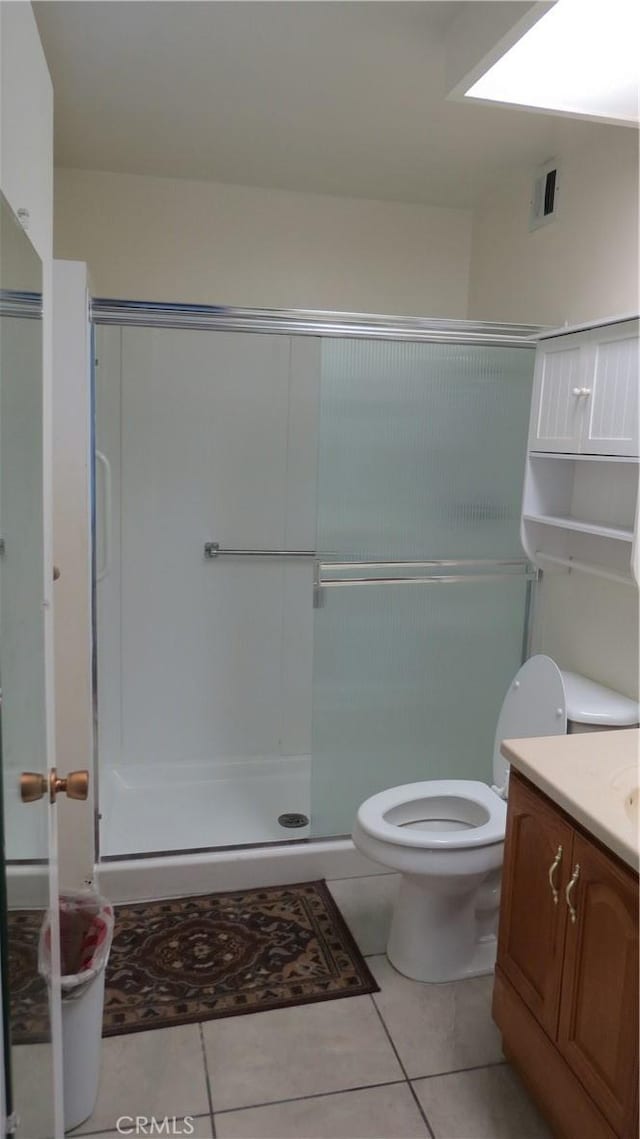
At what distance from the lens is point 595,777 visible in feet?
5.27

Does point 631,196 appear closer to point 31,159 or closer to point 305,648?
point 31,159

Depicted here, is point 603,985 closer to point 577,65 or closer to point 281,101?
point 577,65

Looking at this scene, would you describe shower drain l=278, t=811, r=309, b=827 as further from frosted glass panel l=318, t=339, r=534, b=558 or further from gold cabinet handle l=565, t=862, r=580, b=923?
gold cabinet handle l=565, t=862, r=580, b=923

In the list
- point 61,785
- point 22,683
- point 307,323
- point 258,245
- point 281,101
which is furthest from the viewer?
point 258,245

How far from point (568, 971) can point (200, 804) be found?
1809 mm

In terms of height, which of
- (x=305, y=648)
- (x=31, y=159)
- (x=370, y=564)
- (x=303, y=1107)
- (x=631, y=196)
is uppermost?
(x=631, y=196)

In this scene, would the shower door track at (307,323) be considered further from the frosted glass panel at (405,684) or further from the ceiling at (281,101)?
the frosted glass panel at (405,684)

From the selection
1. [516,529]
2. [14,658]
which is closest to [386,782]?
[516,529]

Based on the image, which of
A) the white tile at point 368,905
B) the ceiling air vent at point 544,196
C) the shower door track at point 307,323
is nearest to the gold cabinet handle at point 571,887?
the white tile at point 368,905

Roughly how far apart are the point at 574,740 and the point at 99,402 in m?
2.16

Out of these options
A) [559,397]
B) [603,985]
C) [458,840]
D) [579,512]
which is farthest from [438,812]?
[559,397]

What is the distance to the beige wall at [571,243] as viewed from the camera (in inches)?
87.7

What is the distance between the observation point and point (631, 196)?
218 centimetres

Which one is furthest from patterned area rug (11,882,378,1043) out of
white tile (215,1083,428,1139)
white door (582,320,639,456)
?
white door (582,320,639,456)
